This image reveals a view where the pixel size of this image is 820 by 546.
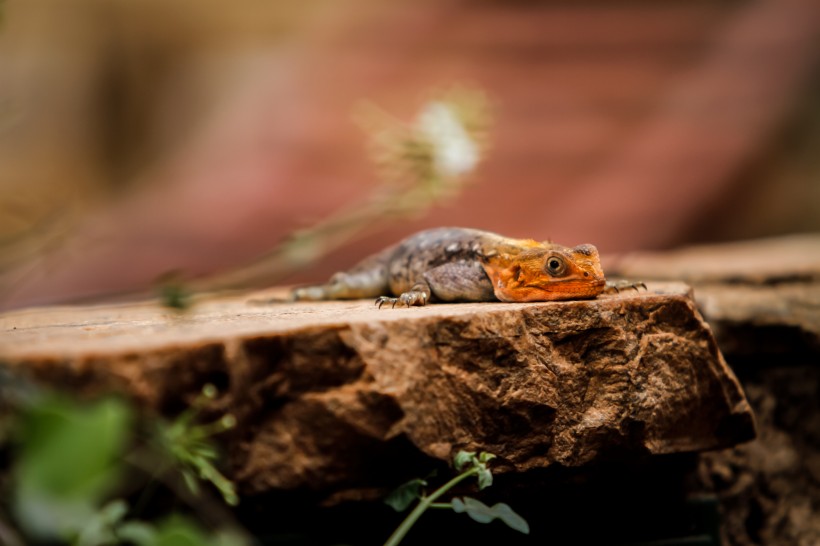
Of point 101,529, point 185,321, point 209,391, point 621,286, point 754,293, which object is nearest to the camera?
point 101,529

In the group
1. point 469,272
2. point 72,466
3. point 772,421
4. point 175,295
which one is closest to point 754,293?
point 772,421

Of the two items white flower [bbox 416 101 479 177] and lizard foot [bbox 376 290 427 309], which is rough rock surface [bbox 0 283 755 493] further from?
white flower [bbox 416 101 479 177]

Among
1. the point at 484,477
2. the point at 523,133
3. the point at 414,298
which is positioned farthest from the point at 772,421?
the point at 523,133

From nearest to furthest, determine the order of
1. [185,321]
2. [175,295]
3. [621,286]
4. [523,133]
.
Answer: [175,295], [185,321], [621,286], [523,133]

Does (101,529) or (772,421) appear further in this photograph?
(772,421)

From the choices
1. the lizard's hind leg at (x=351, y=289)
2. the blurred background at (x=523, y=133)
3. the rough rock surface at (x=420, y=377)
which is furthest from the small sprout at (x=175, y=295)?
the blurred background at (x=523, y=133)

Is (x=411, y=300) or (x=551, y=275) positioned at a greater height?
(x=551, y=275)

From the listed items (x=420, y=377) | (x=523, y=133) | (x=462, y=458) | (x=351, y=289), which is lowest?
(x=462, y=458)

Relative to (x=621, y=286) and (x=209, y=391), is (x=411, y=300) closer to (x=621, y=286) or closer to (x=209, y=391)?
(x=621, y=286)
